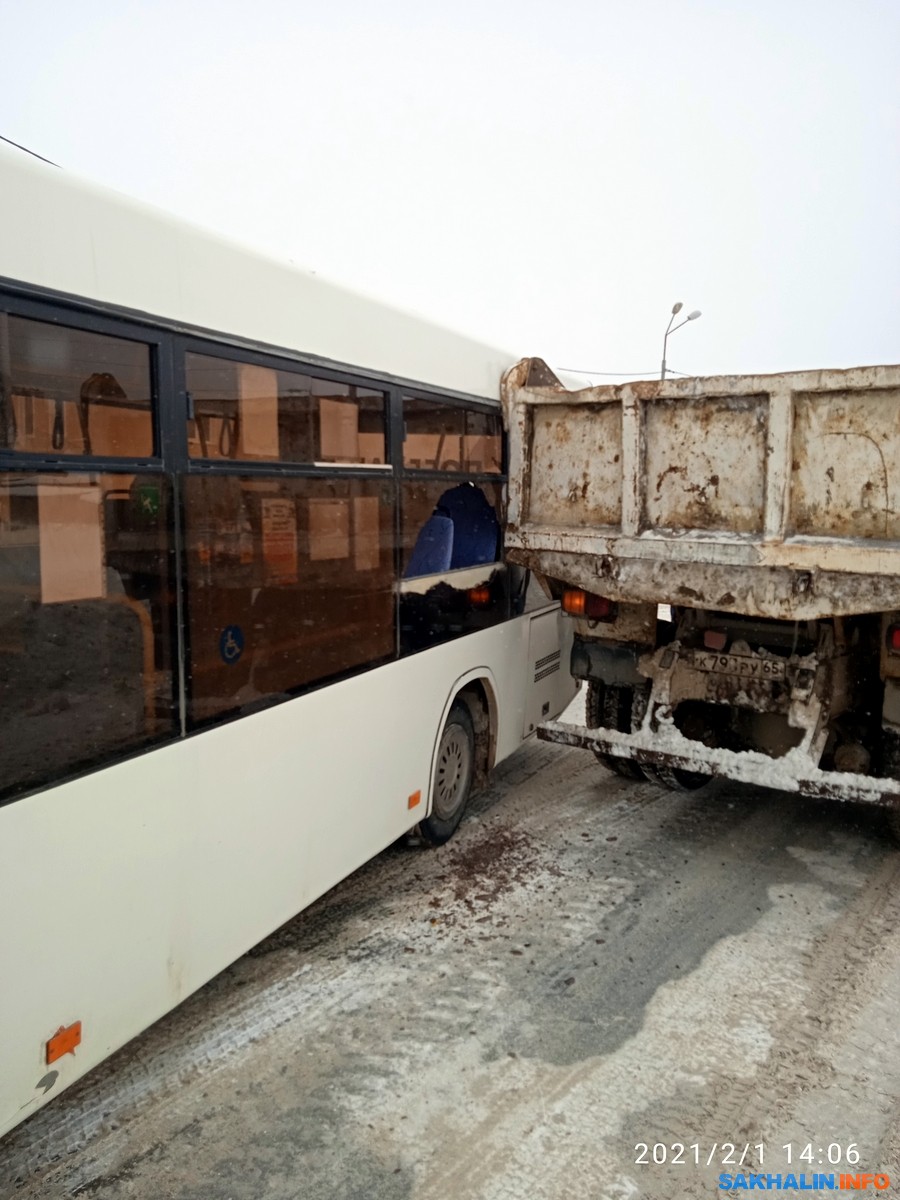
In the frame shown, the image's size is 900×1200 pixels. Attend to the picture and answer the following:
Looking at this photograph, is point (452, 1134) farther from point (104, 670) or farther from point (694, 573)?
point (694, 573)

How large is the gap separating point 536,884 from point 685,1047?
1417mm

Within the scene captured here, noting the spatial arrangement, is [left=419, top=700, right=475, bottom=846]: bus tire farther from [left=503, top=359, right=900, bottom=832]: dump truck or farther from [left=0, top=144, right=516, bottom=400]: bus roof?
[left=0, top=144, right=516, bottom=400]: bus roof

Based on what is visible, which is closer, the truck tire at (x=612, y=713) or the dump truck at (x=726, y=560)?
the dump truck at (x=726, y=560)

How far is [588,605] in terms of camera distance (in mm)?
5551

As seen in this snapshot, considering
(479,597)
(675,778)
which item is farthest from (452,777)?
(675,778)

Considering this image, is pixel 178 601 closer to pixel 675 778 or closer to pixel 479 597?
pixel 479 597

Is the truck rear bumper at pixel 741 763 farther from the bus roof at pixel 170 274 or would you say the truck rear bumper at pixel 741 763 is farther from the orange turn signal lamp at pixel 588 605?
the bus roof at pixel 170 274

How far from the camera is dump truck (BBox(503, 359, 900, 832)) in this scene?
14.1 feet

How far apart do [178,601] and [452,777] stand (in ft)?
9.19

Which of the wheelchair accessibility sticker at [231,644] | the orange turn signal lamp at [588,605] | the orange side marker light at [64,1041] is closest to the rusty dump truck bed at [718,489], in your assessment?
the orange turn signal lamp at [588,605]

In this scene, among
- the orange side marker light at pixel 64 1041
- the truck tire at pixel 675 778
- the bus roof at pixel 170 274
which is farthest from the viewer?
the truck tire at pixel 675 778

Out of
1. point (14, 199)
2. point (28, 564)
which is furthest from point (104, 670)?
point (14, 199)

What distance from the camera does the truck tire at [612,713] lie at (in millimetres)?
5875

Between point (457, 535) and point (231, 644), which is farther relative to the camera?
point (457, 535)
